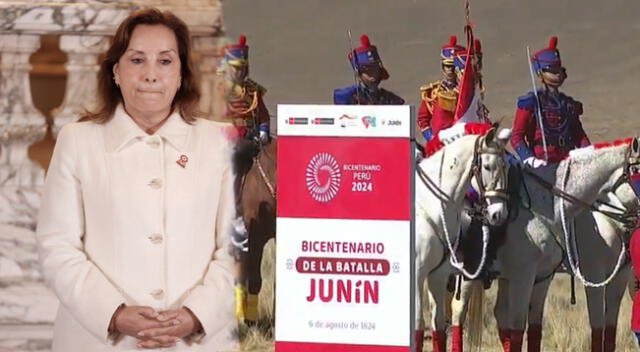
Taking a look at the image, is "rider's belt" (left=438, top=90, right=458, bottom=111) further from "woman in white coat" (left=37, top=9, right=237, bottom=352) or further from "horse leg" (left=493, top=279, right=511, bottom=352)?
"woman in white coat" (left=37, top=9, right=237, bottom=352)

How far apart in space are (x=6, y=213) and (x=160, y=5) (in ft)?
3.88

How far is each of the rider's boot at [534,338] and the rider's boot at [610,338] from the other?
300 mm

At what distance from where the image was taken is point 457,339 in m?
6.54

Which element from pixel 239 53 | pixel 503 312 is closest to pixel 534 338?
pixel 503 312

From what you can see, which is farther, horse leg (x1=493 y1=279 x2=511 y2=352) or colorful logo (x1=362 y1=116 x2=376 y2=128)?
horse leg (x1=493 y1=279 x2=511 y2=352)

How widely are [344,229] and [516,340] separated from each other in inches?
50.2

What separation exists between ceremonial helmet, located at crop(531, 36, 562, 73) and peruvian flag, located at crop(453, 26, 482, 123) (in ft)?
0.90

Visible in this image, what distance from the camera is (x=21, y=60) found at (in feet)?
20.9

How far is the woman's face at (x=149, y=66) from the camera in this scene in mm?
4891

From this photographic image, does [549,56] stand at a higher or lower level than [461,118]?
higher

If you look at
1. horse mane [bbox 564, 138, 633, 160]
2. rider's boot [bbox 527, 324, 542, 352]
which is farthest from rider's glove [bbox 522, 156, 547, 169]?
rider's boot [bbox 527, 324, 542, 352]

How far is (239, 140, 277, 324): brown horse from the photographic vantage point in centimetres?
672

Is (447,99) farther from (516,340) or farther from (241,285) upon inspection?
(241,285)

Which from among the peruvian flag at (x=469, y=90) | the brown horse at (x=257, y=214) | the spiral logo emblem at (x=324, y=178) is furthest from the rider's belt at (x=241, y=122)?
the peruvian flag at (x=469, y=90)
